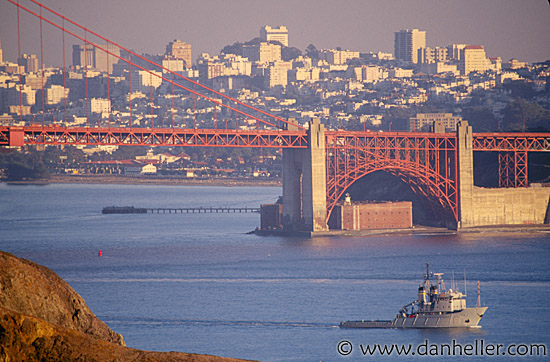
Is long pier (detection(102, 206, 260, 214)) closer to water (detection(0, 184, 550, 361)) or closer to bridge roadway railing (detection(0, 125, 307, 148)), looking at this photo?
water (detection(0, 184, 550, 361))

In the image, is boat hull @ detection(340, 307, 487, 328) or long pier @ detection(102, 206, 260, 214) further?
long pier @ detection(102, 206, 260, 214)

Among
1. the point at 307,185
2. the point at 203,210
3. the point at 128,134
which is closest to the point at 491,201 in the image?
the point at 307,185

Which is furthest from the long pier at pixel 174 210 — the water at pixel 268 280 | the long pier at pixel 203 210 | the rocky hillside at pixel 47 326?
Answer: the rocky hillside at pixel 47 326

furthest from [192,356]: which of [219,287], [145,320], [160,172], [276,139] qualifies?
[160,172]

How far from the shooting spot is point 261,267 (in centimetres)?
5931

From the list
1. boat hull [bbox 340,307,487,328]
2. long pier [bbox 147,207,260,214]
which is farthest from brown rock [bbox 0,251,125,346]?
long pier [bbox 147,207,260,214]

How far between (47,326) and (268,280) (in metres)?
39.0

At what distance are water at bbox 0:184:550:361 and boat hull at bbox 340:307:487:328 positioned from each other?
58 cm

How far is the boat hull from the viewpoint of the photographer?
135 ft

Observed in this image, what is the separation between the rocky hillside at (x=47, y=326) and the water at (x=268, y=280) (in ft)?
59.0

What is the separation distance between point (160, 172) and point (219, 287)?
12047 centimetres

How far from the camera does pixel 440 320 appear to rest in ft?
135

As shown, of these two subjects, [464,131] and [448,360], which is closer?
[448,360]

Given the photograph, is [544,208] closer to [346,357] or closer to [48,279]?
[346,357]
